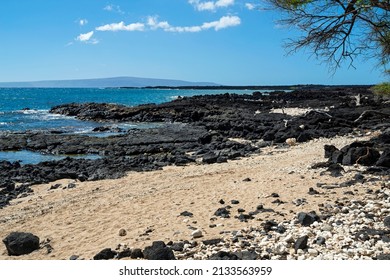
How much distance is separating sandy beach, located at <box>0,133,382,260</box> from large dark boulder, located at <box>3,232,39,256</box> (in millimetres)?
159

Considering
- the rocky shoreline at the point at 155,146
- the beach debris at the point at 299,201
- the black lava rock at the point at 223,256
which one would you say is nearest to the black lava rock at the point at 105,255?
the black lava rock at the point at 223,256

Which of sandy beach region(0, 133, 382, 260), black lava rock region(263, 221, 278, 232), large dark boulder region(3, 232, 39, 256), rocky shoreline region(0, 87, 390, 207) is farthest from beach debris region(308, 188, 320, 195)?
large dark boulder region(3, 232, 39, 256)

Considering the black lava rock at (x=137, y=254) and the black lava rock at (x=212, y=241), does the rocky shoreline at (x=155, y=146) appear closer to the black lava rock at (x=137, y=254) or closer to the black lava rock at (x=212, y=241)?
the black lava rock at (x=137, y=254)

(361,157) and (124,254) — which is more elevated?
(361,157)

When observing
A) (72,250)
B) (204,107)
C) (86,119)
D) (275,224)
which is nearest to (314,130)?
(275,224)

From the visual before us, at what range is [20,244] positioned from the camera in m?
8.07

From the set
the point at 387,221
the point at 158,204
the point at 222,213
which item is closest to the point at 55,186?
the point at 158,204

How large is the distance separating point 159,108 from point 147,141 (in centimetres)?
2279

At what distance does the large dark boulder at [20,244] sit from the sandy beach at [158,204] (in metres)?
0.16

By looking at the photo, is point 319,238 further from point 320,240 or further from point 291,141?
point 291,141

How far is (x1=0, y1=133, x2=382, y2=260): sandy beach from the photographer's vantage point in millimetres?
8133

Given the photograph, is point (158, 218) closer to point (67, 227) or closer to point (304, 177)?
point (67, 227)

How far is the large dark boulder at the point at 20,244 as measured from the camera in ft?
26.2

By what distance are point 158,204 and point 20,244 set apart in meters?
3.69
